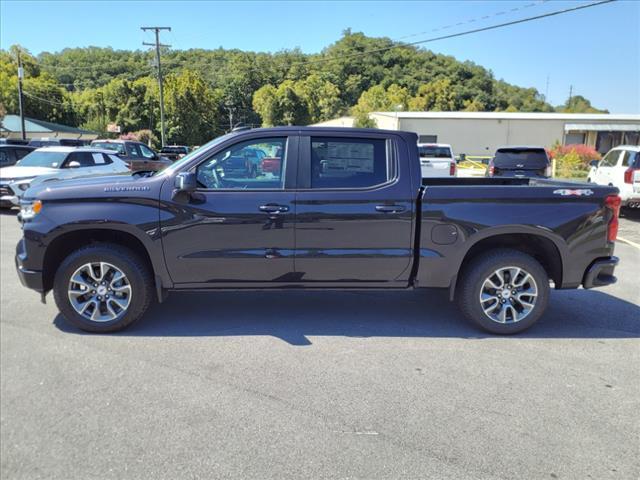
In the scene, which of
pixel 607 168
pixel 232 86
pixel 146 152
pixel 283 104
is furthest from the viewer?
pixel 232 86

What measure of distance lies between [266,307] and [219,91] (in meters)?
74.1

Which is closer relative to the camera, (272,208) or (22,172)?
(272,208)

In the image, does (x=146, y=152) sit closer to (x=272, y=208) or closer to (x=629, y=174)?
(x=629, y=174)

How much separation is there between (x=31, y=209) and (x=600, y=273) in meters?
5.35

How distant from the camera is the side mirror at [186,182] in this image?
4304mm

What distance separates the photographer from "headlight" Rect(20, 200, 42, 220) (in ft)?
14.8

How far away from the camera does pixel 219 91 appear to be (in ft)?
244

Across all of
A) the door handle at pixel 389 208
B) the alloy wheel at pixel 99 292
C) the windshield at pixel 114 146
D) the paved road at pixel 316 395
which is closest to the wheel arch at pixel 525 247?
the paved road at pixel 316 395

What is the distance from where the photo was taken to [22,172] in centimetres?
1304

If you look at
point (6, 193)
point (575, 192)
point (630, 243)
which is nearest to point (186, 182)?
point (575, 192)

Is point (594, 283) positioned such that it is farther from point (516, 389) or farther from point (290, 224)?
point (290, 224)

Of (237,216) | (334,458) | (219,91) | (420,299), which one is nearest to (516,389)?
(334,458)

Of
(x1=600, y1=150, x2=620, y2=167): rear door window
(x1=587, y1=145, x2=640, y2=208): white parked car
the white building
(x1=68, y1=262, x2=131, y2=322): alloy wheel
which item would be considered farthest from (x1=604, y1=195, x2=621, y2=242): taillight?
the white building

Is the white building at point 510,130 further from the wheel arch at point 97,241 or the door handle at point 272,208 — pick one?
the wheel arch at point 97,241
